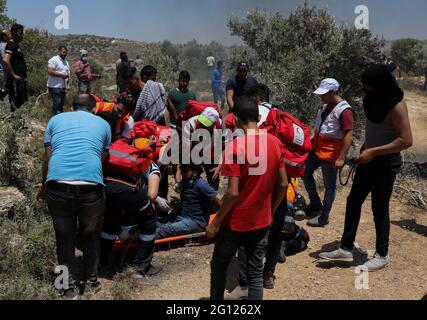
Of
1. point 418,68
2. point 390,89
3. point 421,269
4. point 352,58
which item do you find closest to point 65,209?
point 390,89

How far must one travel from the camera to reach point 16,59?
22.0 ft

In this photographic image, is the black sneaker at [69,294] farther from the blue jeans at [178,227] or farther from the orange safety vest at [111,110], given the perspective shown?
the orange safety vest at [111,110]

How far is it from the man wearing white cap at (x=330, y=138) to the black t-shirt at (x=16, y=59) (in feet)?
15.0

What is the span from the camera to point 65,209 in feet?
10.7

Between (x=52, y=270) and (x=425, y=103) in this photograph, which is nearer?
(x=52, y=270)

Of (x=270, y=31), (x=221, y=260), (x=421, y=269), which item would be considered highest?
(x=270, y=31)

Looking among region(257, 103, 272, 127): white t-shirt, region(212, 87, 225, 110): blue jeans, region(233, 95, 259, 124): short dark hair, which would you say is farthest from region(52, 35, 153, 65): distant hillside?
region(233, 95, 259, 124): short dark hair

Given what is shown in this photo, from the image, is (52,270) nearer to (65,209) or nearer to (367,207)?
(65,209)

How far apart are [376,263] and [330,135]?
56.2 inches

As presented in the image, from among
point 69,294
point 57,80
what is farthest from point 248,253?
point 57,80

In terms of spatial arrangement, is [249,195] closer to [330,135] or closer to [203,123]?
[203,123]

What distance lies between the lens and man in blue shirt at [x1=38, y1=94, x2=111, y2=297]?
3.23m

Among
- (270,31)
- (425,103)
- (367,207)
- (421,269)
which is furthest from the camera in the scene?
(425,103)
